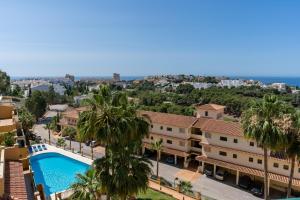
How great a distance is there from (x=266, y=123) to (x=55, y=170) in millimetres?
31331

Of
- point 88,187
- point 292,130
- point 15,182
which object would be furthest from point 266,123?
point 15,182

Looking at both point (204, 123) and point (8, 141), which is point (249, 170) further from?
point (8, 141)

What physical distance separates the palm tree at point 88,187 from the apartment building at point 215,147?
48.8ft

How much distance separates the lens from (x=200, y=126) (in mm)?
45281

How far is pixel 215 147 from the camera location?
42.1 m

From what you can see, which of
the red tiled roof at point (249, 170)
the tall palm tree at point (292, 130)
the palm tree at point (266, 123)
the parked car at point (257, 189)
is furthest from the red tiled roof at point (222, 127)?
the palm tree at point (266, 123)

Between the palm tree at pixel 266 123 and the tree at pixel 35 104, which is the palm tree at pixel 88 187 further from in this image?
the tree at pixel 35 104

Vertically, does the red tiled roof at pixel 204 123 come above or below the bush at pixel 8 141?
below

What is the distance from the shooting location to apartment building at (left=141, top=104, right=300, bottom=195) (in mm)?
36200

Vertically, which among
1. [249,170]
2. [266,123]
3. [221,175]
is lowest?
[221,175]

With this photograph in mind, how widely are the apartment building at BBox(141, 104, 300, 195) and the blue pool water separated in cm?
1318

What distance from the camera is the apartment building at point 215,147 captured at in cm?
3620

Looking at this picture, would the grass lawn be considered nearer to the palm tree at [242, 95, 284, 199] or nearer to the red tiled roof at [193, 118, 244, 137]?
the palm tree at [242, 95, 284, 199]

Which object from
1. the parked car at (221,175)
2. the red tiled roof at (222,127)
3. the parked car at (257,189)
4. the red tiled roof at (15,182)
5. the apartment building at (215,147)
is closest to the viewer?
the red tiled roof at (15,182)
